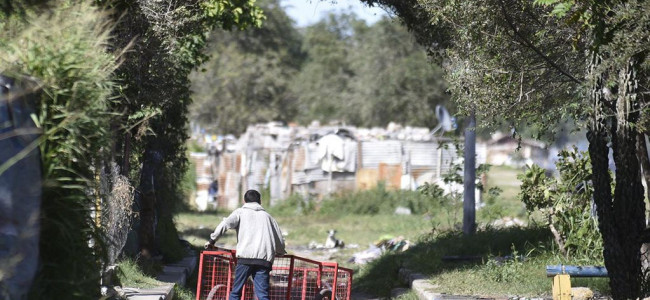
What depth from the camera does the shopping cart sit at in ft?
34.9

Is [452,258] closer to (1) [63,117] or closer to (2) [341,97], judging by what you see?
(1) [63,117]

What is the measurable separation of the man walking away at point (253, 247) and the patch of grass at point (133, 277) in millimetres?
1700

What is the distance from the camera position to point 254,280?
1020 centimetres

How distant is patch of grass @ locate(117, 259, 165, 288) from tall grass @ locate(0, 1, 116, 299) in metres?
5.06

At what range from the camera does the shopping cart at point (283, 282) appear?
10633mm

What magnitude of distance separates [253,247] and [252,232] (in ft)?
0.53

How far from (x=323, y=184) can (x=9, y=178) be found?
88.4ft

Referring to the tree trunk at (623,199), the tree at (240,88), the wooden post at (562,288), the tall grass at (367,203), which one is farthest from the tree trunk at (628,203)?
the tree at (240,88)

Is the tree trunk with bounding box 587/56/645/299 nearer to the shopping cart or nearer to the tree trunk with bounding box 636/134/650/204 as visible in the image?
the tree trunk with bounding box 636/134/650/204

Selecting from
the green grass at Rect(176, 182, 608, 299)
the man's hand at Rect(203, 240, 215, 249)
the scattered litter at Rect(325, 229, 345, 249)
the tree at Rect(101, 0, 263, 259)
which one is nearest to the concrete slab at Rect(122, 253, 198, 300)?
the tree at Rect(101, 0, 263, 259)

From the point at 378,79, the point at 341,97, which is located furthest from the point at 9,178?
the point at 341,97

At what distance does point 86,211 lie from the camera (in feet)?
20.8

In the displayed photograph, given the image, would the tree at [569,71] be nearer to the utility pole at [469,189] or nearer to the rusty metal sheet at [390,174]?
the utility pole at [469,189]

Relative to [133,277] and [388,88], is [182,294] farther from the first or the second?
[388,88]
